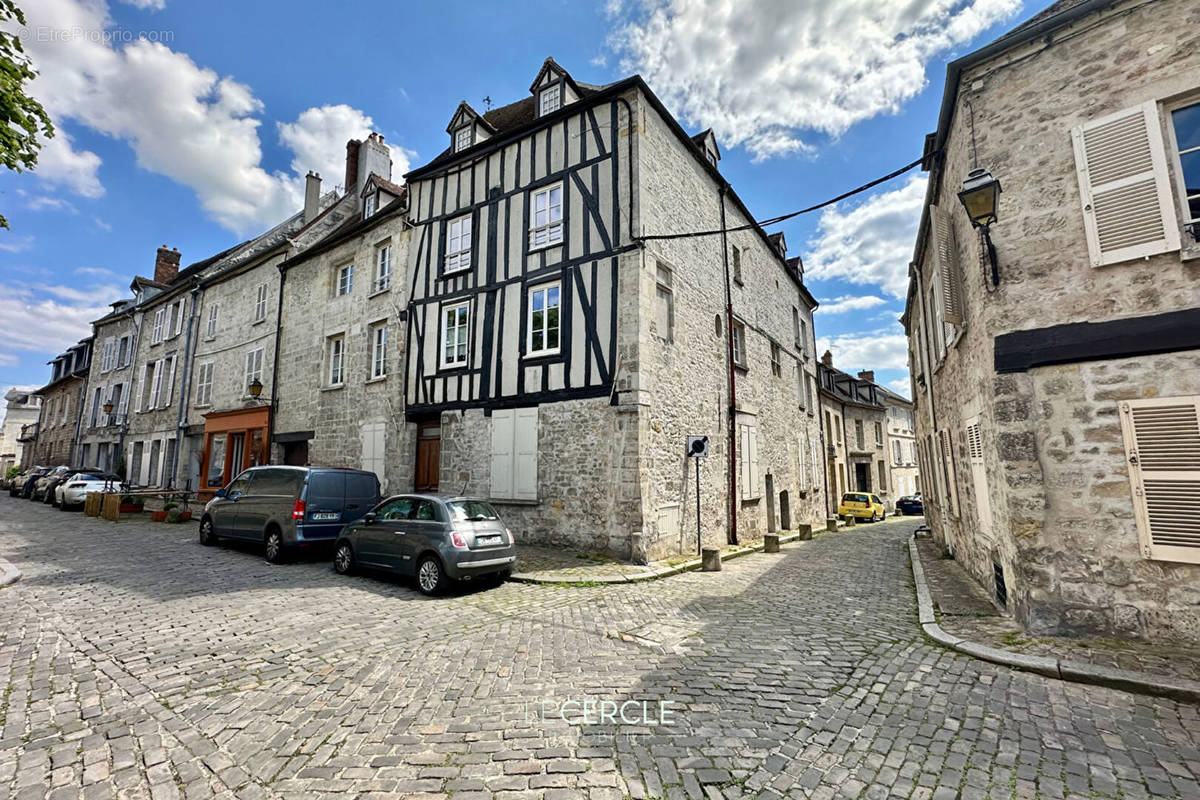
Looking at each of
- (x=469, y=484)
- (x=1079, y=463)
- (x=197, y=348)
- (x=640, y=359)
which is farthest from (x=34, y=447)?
(x=1079, y=463)

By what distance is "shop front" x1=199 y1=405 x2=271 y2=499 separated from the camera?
17141 millimetres

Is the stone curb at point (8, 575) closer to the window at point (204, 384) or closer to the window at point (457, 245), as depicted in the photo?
the window at point (457, 245)

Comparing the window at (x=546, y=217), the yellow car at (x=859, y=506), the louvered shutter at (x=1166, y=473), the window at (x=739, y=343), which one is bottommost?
the yellow car at (x=859, y=506)

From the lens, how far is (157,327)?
23328 mm

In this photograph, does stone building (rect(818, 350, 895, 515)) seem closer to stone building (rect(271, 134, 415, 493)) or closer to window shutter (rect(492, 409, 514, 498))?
window shutter (rect(492, 409, 514, 498))

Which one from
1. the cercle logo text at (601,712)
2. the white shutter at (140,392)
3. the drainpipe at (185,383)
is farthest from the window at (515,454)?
the white shutter at (140,392)

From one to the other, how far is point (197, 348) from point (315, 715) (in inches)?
898

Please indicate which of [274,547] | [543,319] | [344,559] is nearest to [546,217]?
[543,319]

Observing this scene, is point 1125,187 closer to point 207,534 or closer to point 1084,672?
point 1084,672

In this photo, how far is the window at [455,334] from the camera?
12.4 meters

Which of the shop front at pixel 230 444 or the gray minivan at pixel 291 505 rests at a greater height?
the shop front at pixel 230 444

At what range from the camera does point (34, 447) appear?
33594 millimetres

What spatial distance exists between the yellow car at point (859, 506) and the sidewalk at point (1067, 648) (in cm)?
1935

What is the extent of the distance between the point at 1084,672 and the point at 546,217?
429 inches
